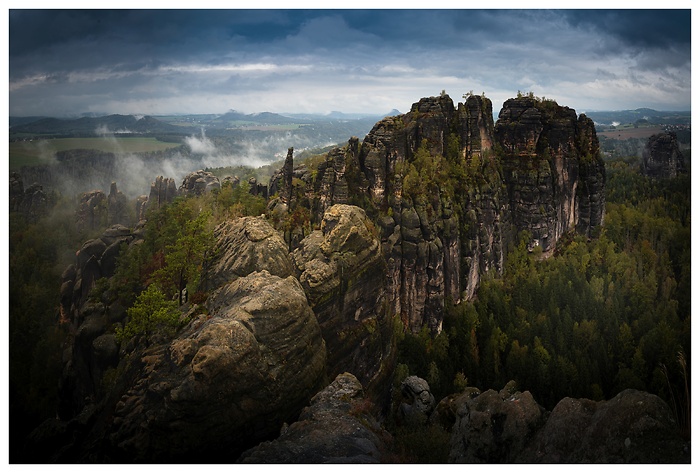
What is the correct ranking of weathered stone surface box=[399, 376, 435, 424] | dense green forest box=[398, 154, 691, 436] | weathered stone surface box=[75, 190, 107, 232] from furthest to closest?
1. weathered stone surface box=[399, 376, 435, 424]
2. dense green forest box=[398, 154, 691, 436]
3. weathered stone surface box=[75, 190, 107, 232]

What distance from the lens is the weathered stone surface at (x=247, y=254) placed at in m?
11.4

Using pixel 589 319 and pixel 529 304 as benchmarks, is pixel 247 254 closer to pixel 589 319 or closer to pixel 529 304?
pixel 589 319

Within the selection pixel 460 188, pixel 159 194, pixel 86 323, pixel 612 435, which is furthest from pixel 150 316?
pixel 460 188

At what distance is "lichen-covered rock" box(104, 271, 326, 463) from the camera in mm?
7379

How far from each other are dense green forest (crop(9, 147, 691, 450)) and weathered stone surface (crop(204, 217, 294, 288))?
507 mm

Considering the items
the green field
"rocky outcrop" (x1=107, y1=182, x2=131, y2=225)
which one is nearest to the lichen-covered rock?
"rocky outcrop" (x1=107, y1=182, x2=131, y2=225)

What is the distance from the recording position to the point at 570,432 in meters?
6.90

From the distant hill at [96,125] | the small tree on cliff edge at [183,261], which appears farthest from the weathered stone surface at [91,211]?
the small tree on cliff edge at [183,261]

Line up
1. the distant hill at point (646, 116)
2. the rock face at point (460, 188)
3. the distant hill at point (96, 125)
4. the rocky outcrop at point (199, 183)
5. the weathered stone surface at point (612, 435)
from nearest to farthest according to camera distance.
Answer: the weathered stone surface at point (612, 435) → the distant hill at point (646, 116) → the distant hill at point (96, 125) → the rocky outcrop at point (199, 183) → the rock face at point (460, 188)

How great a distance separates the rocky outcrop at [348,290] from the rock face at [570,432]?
18.9 feet

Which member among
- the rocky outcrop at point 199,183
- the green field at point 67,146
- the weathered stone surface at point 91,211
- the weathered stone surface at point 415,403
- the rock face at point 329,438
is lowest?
the weathered stone surface at point 415,403

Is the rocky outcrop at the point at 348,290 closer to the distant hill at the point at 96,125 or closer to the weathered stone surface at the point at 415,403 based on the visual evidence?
the weathered stone surface at the point at 415,403

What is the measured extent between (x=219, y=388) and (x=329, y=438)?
89.1 inches

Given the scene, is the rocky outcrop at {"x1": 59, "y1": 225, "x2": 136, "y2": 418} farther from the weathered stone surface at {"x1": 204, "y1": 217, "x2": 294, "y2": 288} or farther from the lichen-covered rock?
the weathered stone surface at {"x1": 204, "y1": 217, "x2": 294, "y2": 288}
